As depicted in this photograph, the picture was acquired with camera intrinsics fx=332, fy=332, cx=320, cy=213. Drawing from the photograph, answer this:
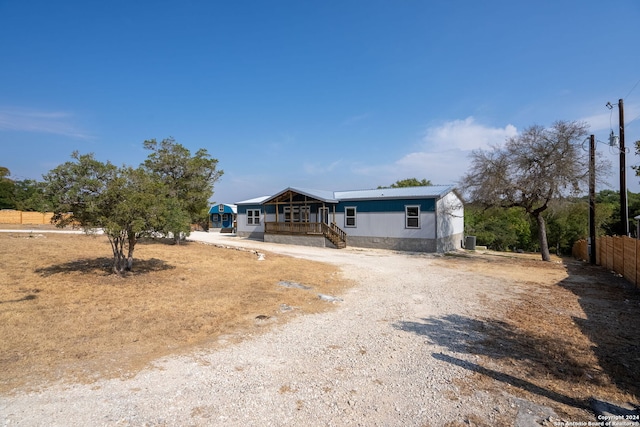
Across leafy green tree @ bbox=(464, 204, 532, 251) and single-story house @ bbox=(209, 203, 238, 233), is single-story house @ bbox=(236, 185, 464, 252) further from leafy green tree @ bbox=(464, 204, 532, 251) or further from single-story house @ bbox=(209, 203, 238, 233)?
leafy green tree @ bbox=(464, 204, 532, 251)

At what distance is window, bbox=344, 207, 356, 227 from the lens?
23.6 metres

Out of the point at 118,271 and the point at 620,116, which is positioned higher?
the point at 620,116

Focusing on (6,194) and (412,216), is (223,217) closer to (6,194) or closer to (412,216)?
(412,216)

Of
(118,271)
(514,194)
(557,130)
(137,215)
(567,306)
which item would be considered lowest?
(567,306)

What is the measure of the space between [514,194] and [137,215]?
713 inches

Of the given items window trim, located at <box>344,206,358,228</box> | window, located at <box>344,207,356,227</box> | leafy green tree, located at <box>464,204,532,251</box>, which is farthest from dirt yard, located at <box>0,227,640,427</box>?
leafy green tree, located at <box>464,204,532,251</box>

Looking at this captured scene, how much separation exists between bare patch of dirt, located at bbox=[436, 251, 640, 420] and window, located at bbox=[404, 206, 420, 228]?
10884 mm

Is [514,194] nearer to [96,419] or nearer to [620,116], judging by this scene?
[620,116]

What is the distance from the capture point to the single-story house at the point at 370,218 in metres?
21.0

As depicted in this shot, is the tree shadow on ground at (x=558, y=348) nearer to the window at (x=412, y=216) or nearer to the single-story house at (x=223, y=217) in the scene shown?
the window at (x=412, y=216)

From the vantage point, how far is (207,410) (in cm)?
347

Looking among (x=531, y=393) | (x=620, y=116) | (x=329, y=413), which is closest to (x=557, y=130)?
(x=620, y=116)

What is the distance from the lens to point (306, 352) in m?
5.09

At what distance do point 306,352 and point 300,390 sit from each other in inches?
45.9
